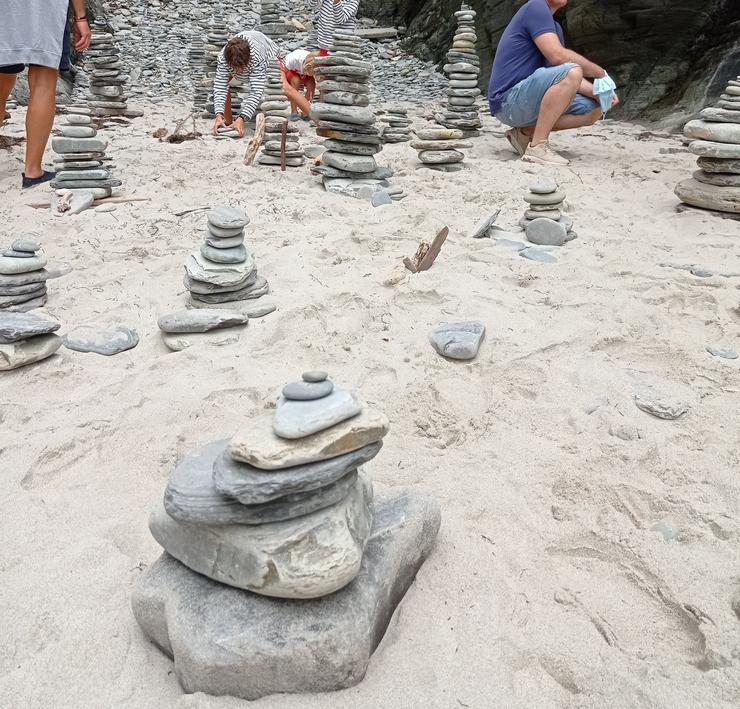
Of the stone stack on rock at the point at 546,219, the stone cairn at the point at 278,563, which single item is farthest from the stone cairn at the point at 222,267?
the stone stack on rock at the point at 546,219

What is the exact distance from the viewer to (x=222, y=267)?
346cm

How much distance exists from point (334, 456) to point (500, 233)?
3.40m

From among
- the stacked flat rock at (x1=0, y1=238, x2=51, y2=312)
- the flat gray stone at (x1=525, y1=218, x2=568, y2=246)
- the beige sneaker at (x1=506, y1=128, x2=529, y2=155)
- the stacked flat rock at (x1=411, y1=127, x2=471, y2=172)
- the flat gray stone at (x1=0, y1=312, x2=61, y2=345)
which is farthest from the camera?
the beige sneaker at (x1=506, y1=128, x2=529, y2=155)

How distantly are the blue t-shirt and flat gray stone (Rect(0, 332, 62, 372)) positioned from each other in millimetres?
5638

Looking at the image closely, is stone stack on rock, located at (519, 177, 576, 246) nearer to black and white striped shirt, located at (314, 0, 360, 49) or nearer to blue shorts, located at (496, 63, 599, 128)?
blue shorts, located at (496, 63, 599, 128)

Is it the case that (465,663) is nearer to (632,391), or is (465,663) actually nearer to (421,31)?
(632,391)

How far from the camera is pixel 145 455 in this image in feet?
7.69

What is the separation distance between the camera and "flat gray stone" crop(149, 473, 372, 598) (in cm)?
147

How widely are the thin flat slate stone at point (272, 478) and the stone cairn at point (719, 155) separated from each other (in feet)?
14.3

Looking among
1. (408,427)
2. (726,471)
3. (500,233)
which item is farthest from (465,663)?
(500,233)

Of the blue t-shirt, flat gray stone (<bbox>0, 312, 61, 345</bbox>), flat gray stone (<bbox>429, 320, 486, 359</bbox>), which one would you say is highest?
the blue t-shirt

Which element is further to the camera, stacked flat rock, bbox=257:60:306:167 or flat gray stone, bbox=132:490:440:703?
stacked flat rock, bbox=257:60:306:167

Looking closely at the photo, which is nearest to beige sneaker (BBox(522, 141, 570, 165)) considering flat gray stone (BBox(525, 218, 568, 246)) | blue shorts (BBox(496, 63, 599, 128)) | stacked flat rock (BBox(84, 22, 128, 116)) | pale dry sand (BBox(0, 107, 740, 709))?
blue shorts (BBox(496, 63, 599, 128))

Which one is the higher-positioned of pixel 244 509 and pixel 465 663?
pixel 244 509
